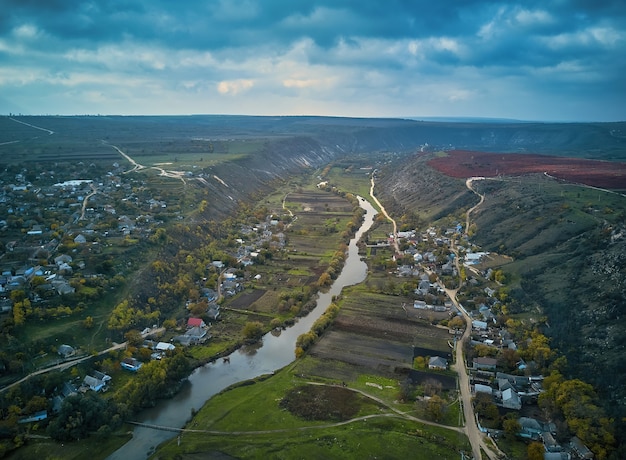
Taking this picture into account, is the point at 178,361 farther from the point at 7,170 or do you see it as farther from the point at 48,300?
the point at 7,170

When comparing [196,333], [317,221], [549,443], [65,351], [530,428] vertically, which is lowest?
[549,443]

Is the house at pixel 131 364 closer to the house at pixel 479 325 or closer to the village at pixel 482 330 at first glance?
the village at pixel 482 330

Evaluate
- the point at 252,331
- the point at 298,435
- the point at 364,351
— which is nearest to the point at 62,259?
the point at 252,331

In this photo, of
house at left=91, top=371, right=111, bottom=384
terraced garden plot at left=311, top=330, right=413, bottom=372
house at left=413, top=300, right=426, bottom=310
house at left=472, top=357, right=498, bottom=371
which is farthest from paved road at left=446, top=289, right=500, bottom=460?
house at left=91, top=371, right=111, bottom=384

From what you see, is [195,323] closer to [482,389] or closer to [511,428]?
[482,389]

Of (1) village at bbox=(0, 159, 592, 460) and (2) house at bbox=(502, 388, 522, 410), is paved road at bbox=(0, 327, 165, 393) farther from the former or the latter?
(2) house at bbox=(502, 388, 522, 410)
